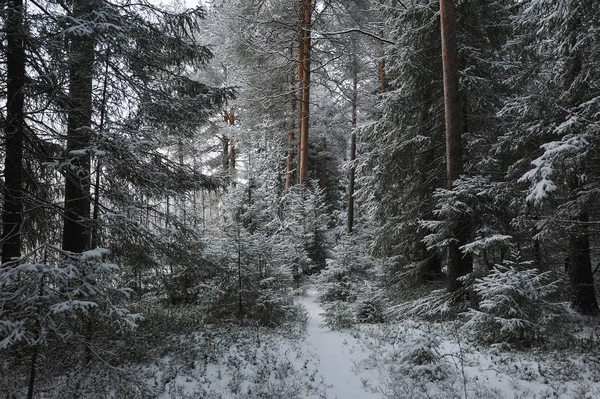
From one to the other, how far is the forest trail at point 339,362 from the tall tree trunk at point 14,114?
5.78 meters

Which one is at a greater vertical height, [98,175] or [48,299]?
[98,175]

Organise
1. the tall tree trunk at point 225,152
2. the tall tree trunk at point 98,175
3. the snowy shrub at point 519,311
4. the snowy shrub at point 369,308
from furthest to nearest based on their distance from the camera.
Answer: the tall tree trunk at point 225,152, the snowy shrub at point 369,308, the tall tree trunk at point 98,175, the snowy shrub at point 519,311

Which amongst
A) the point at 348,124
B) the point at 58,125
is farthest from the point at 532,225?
the point at 348,124

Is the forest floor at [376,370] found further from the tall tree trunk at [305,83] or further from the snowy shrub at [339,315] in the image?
the tall tree trunk at [305,83]

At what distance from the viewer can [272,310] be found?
32.4 feet

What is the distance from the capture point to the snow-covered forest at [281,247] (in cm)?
526

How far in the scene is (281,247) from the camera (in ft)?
39.4

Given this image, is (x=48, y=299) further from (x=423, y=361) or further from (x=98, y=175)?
(x=423, y=361)

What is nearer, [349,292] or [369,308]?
[369,308]

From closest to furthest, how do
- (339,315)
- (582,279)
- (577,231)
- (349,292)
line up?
(577,231) → (582,279) → (339,315) → (349,292)

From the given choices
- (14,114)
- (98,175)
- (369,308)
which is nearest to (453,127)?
(369,308)

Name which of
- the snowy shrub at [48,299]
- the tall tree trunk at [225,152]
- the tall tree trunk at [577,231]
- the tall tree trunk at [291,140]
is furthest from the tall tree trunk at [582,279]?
the tall tree trunk at [225,152]

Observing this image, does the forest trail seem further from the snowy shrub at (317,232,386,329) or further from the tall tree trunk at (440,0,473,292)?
the tall tree trunk at (440,0,473,292)

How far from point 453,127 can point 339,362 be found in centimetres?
635
